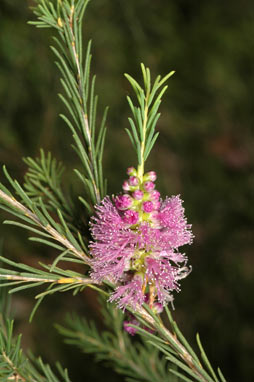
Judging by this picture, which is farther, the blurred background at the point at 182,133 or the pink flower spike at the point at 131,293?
the blurred background at the point at 182,133

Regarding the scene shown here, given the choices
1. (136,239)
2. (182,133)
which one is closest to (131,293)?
(136,239)

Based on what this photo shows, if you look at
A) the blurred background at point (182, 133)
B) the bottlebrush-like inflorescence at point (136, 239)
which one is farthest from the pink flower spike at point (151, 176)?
the blurred background at point (182, 133)

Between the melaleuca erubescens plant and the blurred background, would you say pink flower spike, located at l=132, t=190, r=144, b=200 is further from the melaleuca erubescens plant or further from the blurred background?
the blurred background

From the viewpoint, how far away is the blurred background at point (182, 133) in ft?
4.09

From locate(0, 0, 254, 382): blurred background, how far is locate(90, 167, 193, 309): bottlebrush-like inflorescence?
2.77 ft

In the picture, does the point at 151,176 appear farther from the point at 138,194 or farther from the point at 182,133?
the point at 182,133

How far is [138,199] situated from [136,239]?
1.3 inches

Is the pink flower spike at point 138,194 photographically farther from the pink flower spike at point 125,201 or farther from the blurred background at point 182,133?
the blurred background at point 182,133

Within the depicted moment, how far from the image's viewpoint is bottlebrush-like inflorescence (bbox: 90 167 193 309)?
38 centimetres

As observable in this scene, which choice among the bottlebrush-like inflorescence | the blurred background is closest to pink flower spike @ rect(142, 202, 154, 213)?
the bottlebrush-like inflorescence

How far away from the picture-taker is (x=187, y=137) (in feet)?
5.37

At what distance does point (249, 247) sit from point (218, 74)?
66 cm

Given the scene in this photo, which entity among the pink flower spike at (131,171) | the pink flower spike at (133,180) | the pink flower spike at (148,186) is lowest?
the pink flower spike at (148,186)

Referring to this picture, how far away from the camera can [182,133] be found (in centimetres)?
159
